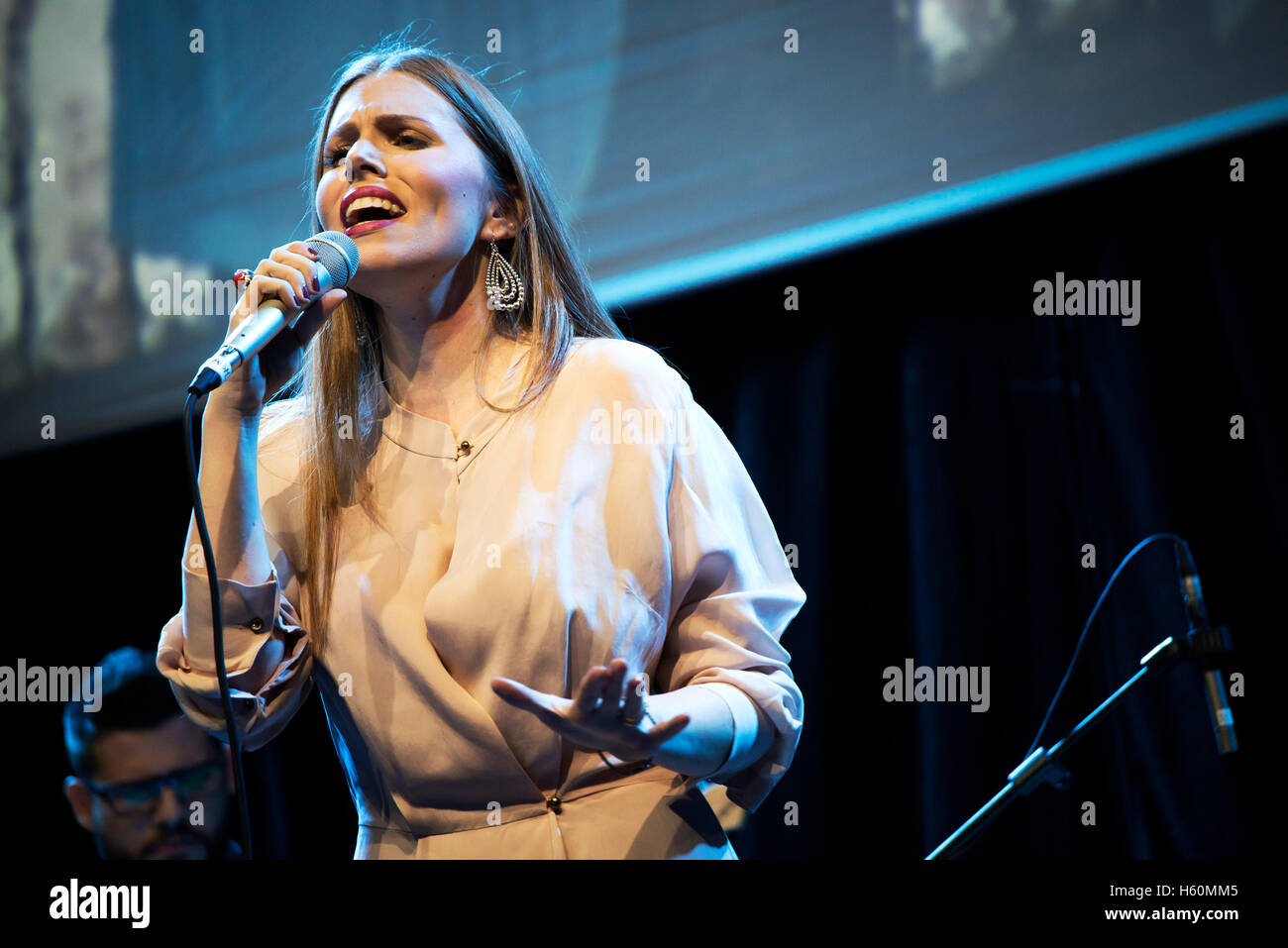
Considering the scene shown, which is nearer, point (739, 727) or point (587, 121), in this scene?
point (739, 727)

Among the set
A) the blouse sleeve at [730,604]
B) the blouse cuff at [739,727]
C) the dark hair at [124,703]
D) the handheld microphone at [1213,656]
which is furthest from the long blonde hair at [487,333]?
the dark hair at [124,703]

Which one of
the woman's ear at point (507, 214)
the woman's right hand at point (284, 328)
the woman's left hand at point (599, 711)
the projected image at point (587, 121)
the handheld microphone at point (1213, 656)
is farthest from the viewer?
the projected image at point (587, 121)

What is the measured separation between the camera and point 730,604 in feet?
4.47

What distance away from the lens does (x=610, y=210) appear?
256 centimetres

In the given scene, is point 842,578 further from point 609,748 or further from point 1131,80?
point 609,748

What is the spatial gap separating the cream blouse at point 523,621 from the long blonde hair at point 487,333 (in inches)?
1.1

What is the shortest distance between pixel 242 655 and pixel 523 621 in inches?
12.8

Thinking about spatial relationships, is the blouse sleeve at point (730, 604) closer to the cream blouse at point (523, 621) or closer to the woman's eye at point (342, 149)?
the cream blouse at point (523, 621)

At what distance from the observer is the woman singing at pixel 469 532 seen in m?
1.28

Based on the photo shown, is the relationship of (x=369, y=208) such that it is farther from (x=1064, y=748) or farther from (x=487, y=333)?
(x=1064, y=748)

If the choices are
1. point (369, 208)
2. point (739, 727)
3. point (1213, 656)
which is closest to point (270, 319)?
point (369, 208)

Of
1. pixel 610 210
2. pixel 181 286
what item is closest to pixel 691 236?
pixel 610 210

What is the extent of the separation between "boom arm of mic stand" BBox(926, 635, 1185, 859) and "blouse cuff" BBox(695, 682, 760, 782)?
1.82 feet

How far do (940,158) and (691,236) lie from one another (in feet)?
1.93
